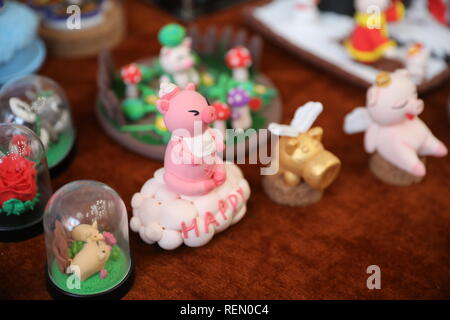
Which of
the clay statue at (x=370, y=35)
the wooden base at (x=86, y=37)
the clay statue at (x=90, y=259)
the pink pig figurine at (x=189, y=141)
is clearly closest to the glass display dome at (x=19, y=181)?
the clay statue at (x=90, y=259)

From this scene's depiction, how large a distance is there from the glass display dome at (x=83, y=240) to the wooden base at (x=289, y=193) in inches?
18.7

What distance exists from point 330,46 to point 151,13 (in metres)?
0.83

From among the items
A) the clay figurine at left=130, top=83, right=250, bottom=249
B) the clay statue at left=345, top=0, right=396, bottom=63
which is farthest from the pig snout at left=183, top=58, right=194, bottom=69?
the clay statue at left=345, top=0, right=396, bottom=63

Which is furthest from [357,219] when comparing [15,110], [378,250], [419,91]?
[15,110]

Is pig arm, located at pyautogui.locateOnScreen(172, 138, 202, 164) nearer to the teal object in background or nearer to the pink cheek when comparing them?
the pink cheek

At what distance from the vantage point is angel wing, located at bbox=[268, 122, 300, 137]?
62.3 inches

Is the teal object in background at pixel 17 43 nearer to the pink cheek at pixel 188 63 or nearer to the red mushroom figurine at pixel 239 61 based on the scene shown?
the pink cheek at pixel 188 63

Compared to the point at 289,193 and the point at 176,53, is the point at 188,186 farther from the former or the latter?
the point at 176,53

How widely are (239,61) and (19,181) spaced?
0.85 metres

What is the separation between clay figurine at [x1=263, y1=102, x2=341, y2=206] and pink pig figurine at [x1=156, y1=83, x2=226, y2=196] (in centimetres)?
22

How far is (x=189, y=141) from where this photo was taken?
144 centimetres

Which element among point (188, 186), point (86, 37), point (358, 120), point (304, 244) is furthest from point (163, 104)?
point (86, 37)

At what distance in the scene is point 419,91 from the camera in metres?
2.08

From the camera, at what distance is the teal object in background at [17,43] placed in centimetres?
196
